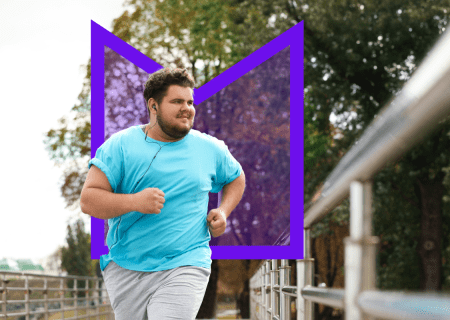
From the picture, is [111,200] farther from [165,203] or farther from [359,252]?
[359,252]

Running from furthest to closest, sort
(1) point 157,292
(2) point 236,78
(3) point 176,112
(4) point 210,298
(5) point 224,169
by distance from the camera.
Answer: (4) point 210,298
(2) point 236,78
(5) point 224,169
(3) point 176,112
(1) point 157,292

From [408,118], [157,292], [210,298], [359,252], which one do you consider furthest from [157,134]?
[210,298]

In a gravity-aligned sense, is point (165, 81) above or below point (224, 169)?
above

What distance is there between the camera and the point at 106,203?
253 cm

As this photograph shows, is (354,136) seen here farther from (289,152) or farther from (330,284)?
(289,152)

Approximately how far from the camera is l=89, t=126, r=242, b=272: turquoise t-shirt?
2699 mm

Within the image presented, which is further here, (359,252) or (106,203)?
(106,203)

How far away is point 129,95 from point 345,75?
448 inches

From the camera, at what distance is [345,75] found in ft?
48.8

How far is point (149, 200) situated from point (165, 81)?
0.65 metres

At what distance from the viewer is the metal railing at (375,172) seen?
890mm

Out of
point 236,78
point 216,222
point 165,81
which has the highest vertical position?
point 236,78

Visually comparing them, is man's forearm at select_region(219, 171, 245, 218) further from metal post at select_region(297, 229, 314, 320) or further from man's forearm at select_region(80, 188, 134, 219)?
man's forearm at select_region(80, 188, 134, 219)

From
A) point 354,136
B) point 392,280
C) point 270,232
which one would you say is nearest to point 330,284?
point 392,280
